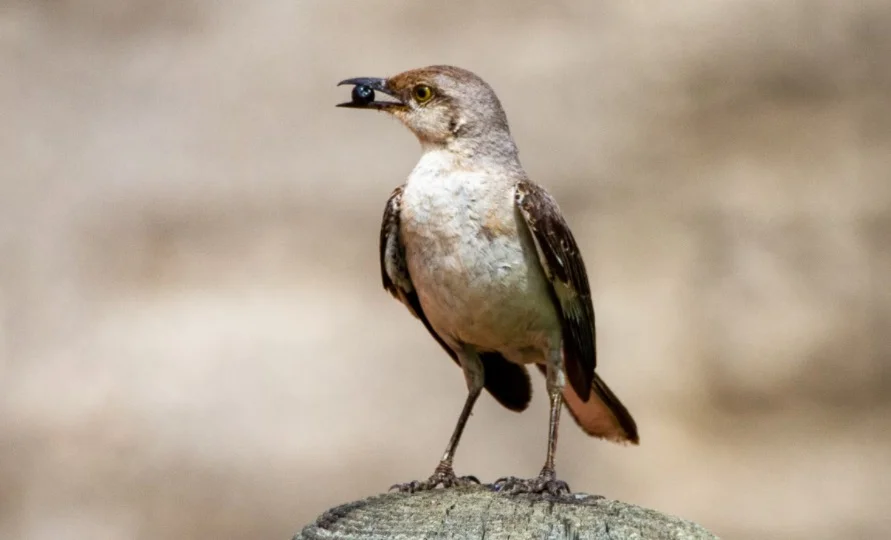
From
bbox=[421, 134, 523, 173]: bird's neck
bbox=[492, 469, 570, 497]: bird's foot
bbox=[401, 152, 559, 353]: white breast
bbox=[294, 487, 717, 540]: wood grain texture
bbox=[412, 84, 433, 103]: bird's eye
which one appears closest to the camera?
bbox=[294, 487, 717, 540]: wood grain texture

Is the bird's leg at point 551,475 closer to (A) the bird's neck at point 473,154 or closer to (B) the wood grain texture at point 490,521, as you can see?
(B) the wood grain texture at point 490,521

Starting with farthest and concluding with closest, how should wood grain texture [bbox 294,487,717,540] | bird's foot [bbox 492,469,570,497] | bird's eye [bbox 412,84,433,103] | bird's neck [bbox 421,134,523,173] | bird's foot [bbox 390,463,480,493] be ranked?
1. bird's eye [bbox 412,84,433,103]
2. bird's neck [bbox 421,134,523,173]
3. bird's foot [bbox 390,463,480,493]
4. bird's foot [bbox 492,469,570,497]
5. wood grain texture [bbox 294,487,717,540]

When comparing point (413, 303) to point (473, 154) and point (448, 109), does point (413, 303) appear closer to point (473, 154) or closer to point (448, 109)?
point (473, 154)

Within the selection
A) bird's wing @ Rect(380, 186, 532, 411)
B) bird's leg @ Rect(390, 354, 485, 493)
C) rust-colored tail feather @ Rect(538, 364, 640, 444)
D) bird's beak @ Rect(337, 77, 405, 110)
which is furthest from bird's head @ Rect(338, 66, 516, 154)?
rust-colored tail feather @ Rect(538, 364, 640, 444)

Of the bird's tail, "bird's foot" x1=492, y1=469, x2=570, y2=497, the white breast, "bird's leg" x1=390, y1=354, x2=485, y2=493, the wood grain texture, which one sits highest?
the white breast

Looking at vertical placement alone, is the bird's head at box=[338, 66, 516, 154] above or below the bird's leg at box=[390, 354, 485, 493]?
above

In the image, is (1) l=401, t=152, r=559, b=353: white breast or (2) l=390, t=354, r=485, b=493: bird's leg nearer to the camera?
(2) l=390, t=354, r=485, b=493: bird's leg

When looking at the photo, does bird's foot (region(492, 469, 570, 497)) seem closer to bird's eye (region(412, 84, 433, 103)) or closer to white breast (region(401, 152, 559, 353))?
white breast (region(401, 152, 559, 353))

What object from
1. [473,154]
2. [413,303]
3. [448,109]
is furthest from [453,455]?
[448,109]
